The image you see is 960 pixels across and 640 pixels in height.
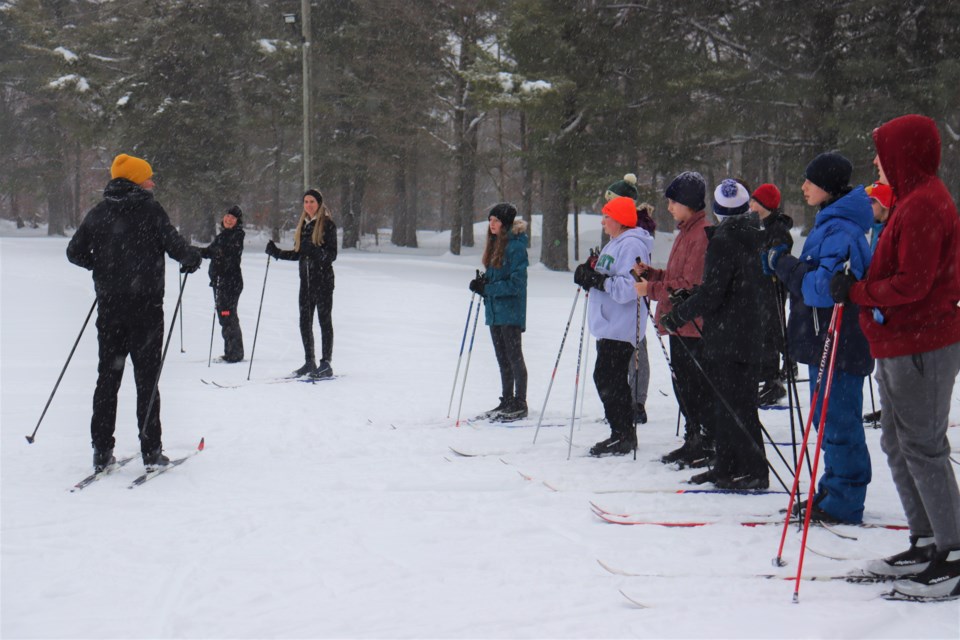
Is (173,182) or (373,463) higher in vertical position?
(173,182)

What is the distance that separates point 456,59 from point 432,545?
26054 millimetres

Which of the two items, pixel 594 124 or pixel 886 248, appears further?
pixel 594 124

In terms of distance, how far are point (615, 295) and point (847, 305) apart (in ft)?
5.49

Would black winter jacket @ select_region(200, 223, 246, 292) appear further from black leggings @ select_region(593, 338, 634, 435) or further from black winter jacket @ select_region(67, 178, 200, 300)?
black leggings @ select_region(593, 338, 634, 435)

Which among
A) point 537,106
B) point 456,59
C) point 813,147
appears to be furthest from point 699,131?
point 456,59

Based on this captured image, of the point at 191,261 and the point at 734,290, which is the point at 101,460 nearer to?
the point at 191,261

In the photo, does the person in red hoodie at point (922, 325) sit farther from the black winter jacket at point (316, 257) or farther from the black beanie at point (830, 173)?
the black winter jacket at point (316, 257)

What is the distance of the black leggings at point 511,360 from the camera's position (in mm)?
7125

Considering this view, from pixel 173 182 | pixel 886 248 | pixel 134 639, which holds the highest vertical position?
pixel 173 182

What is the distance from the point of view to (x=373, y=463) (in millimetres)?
5688

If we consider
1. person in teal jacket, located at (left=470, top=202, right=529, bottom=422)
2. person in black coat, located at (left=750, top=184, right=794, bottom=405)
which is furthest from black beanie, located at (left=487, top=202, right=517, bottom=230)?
person in black coat, located at (left=750, top=184, right=794, bottom=405)

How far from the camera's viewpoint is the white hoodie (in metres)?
5.70

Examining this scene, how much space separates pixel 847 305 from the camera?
13.9ft

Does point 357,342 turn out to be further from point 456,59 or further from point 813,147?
point 456,59
